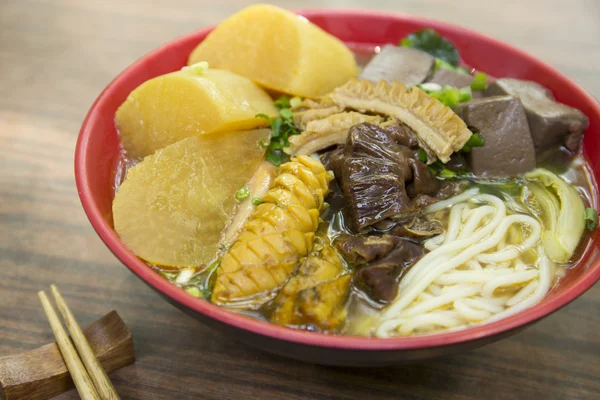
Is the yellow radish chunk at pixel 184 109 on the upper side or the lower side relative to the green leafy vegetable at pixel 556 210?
upper

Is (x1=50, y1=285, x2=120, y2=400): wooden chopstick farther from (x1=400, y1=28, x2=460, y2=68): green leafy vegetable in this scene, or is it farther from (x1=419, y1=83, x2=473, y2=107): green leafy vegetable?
(x1=400, y1=28, x2=460, y2=68): green leafy vegetable

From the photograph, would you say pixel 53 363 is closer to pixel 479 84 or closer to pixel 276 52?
pixel 276 52

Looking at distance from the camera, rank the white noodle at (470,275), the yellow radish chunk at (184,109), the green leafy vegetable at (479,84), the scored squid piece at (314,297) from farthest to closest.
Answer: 1. the green leafy vegetable at (479,84)
2. the yellow radish chunk at (184,109)
3. the white noodle at (470,275)
4. the scored squid piece at (314,297)

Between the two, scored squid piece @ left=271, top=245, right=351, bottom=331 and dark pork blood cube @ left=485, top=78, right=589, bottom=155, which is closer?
scored squid piece @ left=271, top=245, right=351, bottom=331

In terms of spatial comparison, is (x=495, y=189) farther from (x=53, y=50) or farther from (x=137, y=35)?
(x=53, y=50)

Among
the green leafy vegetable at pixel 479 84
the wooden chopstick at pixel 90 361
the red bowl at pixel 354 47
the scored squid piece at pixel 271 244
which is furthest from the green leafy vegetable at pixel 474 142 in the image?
the wooden chopstick at pixel 90 361

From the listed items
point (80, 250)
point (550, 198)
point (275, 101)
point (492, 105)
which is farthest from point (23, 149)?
point (550, 198)

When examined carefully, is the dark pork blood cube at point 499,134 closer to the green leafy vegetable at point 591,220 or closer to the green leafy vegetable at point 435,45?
the green leafy vegetable at point 591,220

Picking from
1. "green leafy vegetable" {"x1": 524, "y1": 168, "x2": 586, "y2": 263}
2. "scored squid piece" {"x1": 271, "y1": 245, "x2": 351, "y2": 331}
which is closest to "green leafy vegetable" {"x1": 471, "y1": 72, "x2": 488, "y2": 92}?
"green leafy vegetable" {"x1": 524, "y1": 168, "x2": 586, "y2": 263}

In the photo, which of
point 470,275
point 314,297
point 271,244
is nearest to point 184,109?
point 271,244
